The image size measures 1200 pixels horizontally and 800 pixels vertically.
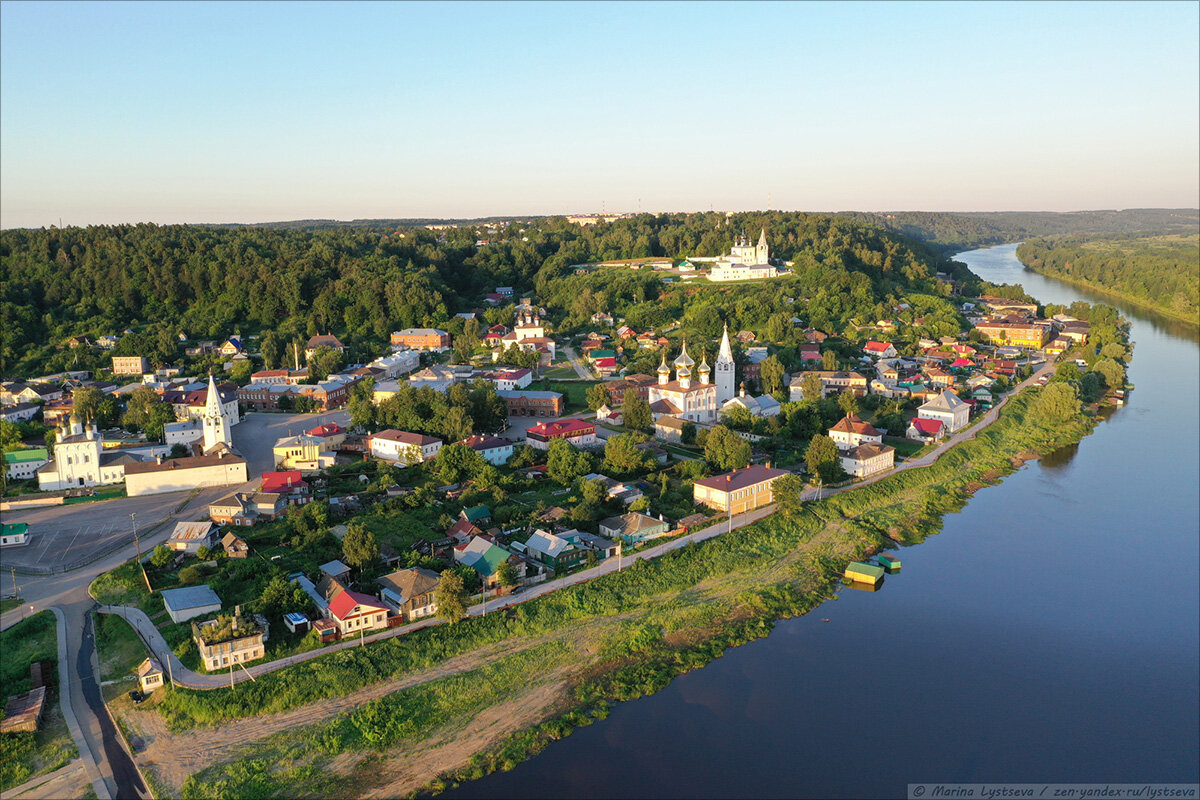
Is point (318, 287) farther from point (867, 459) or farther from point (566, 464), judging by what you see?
point (867, 459)

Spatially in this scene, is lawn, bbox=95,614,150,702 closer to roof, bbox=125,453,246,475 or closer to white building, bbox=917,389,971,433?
roof, bbox=125,453,246,475

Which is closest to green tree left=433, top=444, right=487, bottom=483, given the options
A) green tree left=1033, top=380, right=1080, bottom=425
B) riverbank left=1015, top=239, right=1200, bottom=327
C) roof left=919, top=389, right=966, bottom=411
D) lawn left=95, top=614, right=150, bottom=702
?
lawn left=95, top=614, right=150, bottom=702

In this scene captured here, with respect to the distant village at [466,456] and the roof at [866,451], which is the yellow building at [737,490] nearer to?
the distant village at [466,456]

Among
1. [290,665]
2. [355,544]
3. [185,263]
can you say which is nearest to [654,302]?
[185,263]

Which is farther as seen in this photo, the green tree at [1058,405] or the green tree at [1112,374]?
the green tree at [1112,374]

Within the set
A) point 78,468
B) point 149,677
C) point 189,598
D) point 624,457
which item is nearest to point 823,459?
point 624,457

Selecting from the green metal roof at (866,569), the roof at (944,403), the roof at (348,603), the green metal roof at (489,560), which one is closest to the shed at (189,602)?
the roof at (348,603)

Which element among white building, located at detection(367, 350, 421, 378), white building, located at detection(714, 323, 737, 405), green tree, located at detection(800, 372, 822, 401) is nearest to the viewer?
green tree, located at detection(800, 372, 822, 401)

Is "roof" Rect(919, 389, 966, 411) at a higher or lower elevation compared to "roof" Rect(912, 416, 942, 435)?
higher
